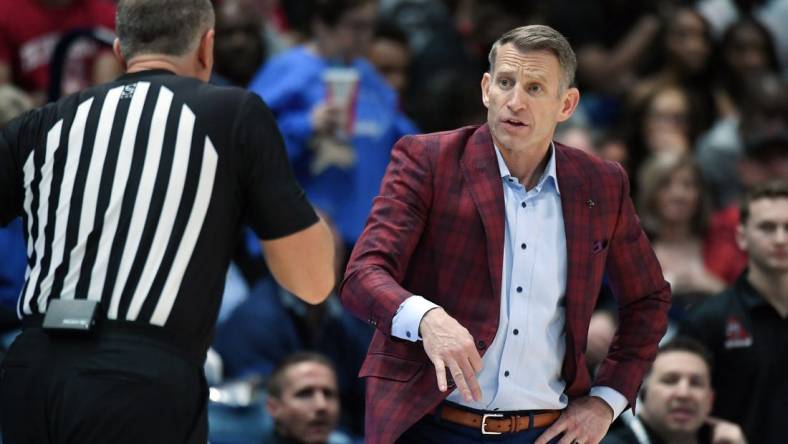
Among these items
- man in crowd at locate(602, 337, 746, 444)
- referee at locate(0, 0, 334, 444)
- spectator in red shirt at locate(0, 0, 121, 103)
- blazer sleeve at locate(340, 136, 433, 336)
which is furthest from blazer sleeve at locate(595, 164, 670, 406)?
spectator in red shirt at locate(0, 0, 121, 103)

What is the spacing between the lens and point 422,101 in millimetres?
10172

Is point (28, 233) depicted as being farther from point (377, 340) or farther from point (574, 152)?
point (574, 152)

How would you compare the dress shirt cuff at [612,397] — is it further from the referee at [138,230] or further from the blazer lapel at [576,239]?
the referee at [138,230]

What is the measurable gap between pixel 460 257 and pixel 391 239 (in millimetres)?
224

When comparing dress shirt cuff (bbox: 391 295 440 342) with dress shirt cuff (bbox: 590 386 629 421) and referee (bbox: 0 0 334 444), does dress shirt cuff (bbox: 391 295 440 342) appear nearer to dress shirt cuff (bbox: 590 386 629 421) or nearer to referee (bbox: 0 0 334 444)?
referee (bbox: 0 0 334 444)

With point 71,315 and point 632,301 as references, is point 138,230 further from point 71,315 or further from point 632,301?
point 632,301

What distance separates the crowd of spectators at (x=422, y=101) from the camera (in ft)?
26.0

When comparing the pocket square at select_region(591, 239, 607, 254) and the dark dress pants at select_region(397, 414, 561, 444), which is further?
the pocket square at select_region(591, 239, 607, 254)

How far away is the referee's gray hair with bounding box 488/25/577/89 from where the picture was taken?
14.0ft

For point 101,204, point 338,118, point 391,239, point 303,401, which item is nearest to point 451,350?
point 391,239

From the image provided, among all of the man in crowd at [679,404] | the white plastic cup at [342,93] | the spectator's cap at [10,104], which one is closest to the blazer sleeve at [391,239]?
the man in crowd at [679,404]

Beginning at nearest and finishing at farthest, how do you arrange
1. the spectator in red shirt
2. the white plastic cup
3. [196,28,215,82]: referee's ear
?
[196,28,215,82]: referee's ear → the white plastic cup → the spectator in red shirt

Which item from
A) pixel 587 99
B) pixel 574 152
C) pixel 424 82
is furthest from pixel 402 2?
pixel 574 152

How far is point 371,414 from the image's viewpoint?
4273 mm
